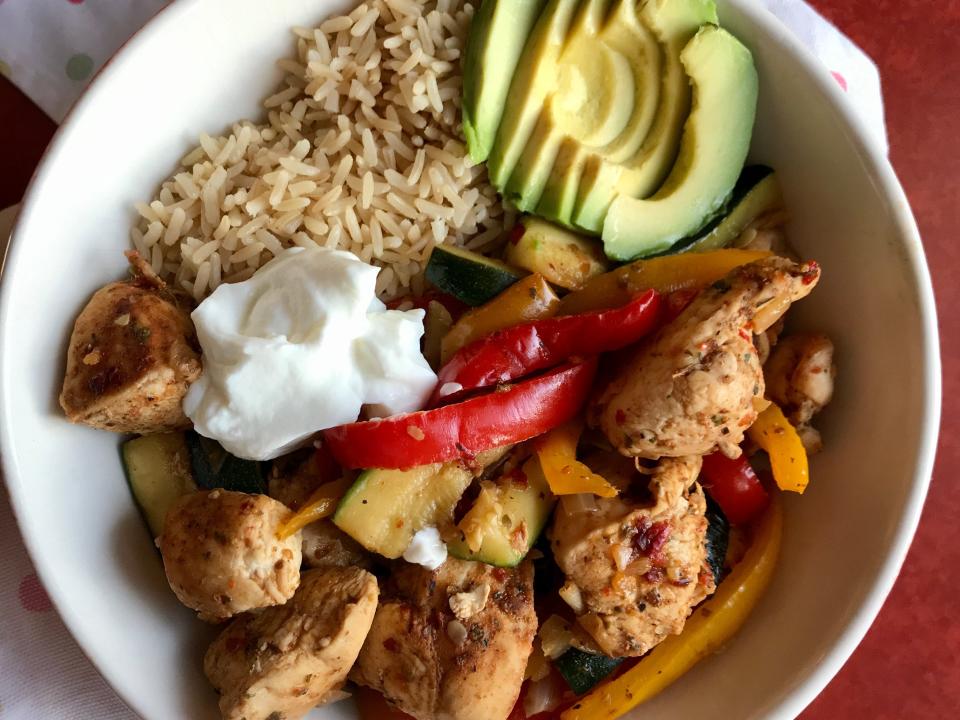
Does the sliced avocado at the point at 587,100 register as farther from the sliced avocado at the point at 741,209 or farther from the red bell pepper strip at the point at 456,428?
the red bell pepper strip at the point at 456,428

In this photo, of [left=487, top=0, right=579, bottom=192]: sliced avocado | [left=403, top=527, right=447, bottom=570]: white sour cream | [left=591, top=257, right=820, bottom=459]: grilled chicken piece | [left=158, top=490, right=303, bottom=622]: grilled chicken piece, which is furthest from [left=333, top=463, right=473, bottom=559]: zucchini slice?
[left=487, top=0, right=579, bottom=192]: sliced avocado

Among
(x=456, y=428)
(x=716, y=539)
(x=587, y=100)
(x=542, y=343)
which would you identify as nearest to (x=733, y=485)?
→ (x=716, y=539)

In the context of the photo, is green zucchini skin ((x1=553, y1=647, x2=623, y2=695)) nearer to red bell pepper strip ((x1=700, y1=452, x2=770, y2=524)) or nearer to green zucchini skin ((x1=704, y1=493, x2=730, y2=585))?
green zucchini skin ((x1=704, y1=493, x2=730, y2=585))

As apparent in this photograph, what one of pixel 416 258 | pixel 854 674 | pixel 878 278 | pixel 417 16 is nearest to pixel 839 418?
pixel 878 278

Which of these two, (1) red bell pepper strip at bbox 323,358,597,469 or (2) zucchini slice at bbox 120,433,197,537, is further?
(2) zucchini slice at bbox 120,433,197,537

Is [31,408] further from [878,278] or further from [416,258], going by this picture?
[878,278]

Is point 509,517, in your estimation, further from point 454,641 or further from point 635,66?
point 635,66

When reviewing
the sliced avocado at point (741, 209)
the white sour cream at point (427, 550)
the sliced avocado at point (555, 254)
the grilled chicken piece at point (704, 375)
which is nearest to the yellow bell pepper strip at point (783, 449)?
the grilled chicken piece at point (704, 375)

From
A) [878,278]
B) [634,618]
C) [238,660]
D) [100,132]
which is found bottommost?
[634,618]
